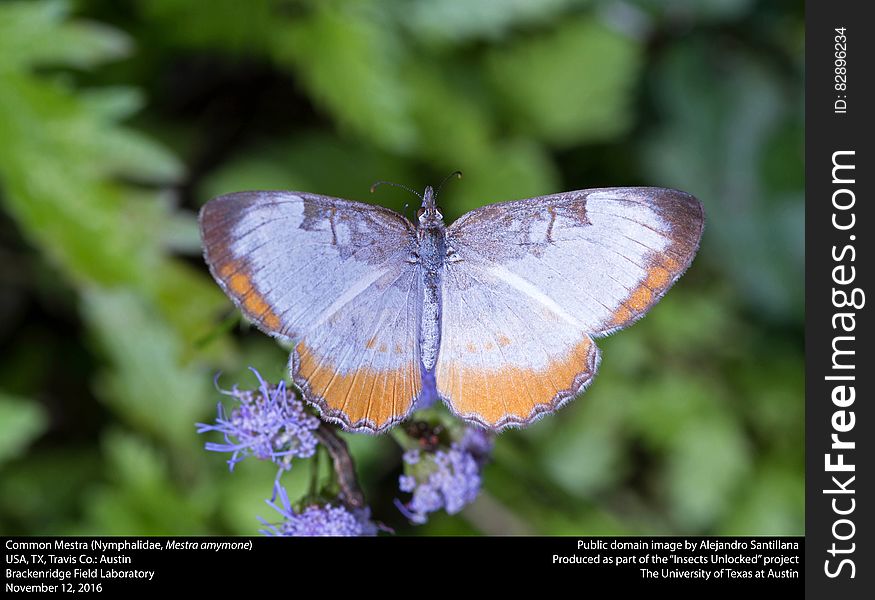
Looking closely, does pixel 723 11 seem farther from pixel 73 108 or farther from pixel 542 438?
pixel 73 108

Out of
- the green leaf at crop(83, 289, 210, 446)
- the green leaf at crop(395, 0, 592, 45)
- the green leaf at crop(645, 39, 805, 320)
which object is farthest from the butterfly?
the green leaf at crop(645, 39, 805, 320)

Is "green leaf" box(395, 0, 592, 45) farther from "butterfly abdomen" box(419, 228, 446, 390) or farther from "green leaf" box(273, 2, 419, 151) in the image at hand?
"butterfly abdomen" box(419, 228, 446, 390)

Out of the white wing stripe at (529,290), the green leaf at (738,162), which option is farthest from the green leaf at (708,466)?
the white wing stripe at (529,290)

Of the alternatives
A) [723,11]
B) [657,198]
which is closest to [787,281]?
[723,11]

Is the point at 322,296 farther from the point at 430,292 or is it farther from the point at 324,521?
the point at 324,521
